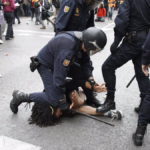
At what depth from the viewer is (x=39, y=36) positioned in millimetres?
9336

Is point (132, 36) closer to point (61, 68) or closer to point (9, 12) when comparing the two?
point (61, 68)

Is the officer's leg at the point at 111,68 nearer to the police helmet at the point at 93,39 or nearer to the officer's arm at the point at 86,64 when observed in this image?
the officer's arm at the point at 86,64

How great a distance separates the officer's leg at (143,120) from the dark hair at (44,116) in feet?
3.43

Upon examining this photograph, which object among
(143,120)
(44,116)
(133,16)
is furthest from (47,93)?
(133,16)

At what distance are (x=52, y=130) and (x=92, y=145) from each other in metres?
0.57

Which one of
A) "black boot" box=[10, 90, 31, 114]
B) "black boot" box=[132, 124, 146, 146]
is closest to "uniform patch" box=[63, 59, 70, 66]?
"black boot" box=[10, 90, 31, 114]

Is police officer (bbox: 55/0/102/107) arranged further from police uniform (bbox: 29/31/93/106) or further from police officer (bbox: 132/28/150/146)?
police officer (bbox: 132/28/150/146)

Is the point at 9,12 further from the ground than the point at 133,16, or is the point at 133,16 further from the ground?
the point at 133,16

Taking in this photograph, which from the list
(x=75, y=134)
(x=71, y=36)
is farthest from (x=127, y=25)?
(x=75, y=134)

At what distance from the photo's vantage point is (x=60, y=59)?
2631 millimetres

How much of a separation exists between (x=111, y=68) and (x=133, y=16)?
724 mm

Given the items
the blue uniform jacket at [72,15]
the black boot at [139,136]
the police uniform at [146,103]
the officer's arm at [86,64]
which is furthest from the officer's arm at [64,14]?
the black boot at [139,136]

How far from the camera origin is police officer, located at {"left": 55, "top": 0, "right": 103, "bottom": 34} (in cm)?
336

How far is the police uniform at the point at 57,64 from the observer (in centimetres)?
263
